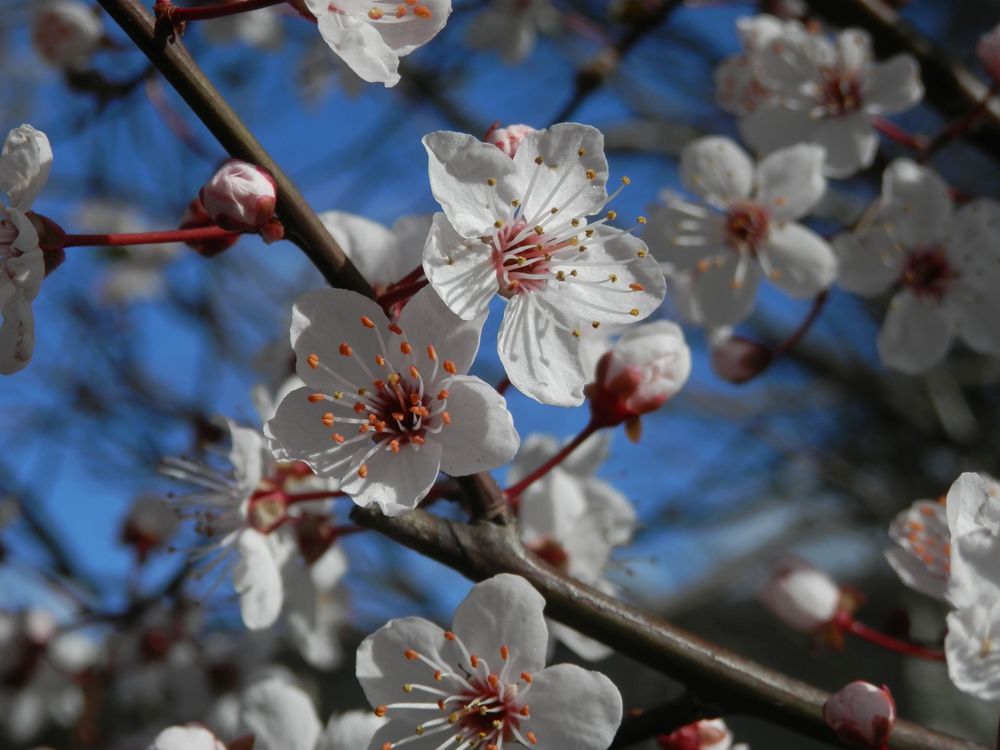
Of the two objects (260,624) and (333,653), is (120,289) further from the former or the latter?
(260,624)

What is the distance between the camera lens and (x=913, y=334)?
186 centimetres

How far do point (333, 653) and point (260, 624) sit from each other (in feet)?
2.21

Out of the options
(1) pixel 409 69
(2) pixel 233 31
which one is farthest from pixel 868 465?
(2) pixel 233 31

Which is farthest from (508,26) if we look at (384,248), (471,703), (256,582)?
(471,703)

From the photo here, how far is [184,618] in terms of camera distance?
2.55m

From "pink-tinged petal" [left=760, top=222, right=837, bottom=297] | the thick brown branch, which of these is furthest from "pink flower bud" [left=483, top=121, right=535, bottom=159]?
"pink-tinged petal" [left=760, top=222, right=837, bottom=297]

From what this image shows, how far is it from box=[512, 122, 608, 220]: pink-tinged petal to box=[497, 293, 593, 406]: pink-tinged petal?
0.38ft

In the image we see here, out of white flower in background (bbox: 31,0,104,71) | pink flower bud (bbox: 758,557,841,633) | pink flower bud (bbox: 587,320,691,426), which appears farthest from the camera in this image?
white flower in background (bbox: 31,0,104,71)

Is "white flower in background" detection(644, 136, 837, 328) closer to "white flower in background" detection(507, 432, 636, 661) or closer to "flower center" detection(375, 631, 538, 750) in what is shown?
"white flower in background" detection(507, 432, 636, 661)

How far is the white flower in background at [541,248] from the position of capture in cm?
108

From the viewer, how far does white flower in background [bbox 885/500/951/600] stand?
1321 millimetres

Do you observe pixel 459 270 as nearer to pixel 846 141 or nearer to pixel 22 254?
pixel 22 254

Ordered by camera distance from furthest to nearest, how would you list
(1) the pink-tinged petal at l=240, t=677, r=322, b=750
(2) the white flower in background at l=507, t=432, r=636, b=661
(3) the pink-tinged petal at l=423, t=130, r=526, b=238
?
(2) the white flower in background at l=507, t=432, r=636, b=661 < (1) the pink-tinged petal at l=240, t=677, r=322, b=750 < (3) the pink-tinged petal at l=423, t=130, r=526, b=238

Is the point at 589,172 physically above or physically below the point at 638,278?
above
